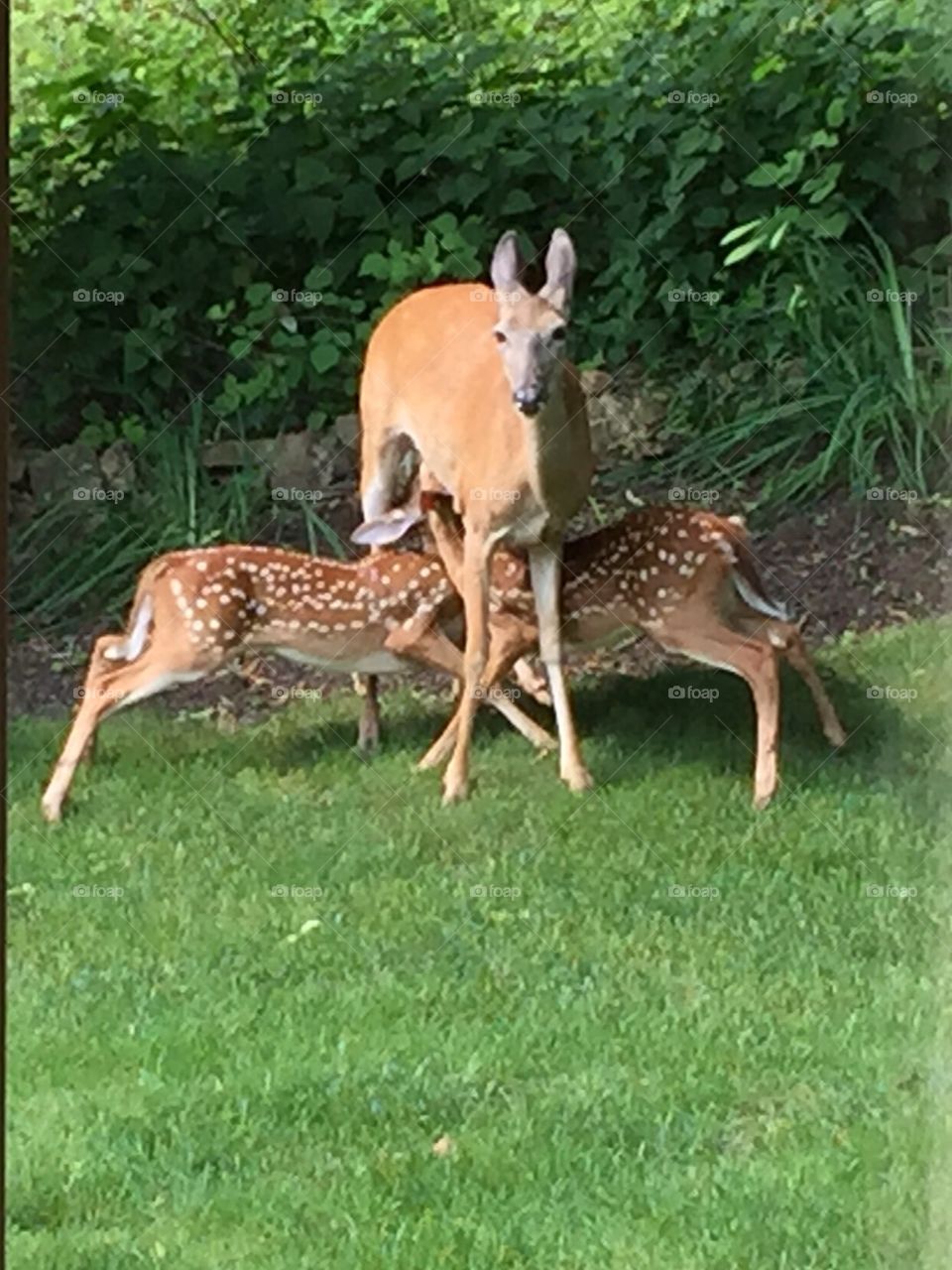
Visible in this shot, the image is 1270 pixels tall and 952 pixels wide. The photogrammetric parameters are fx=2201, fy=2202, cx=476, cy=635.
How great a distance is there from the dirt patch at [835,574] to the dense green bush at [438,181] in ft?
0.32

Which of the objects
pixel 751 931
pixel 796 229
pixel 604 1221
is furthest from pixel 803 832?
pixel 796 229

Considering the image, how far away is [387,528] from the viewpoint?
1326 mm

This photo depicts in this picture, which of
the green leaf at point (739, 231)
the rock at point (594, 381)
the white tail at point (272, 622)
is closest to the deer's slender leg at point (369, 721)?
the white tail at point (272, 622)

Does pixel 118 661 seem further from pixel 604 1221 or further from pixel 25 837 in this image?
pixel 604 1221

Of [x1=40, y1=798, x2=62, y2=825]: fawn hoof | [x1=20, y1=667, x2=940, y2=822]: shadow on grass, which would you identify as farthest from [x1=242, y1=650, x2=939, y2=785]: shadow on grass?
[x1=40, y1=798, x2=62, y2=825]: fawn hoof

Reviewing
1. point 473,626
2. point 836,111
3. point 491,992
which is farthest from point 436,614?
point 836,111

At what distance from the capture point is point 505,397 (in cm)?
131

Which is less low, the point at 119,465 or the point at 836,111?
the point at 836,111

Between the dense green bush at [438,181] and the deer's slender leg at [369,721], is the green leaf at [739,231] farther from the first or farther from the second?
the deer's slender leg at [369,721]

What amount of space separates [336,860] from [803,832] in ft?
0.92

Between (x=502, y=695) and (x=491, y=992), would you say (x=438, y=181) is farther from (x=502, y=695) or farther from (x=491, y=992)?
(x=491, y=992)

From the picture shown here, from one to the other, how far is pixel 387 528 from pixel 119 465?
6.5 inches

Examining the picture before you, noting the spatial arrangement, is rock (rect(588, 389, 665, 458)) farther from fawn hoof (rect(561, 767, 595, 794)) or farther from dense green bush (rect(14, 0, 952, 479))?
fawn hoof (rect(561, 767, 595, 794))

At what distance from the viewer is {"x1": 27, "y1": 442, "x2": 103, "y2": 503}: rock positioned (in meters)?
1.30
